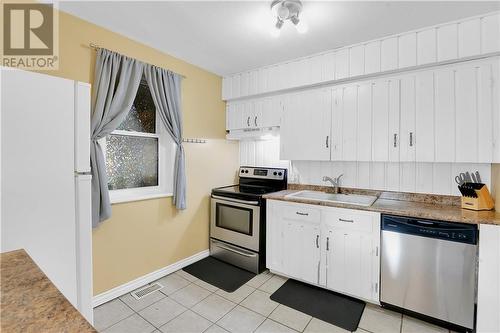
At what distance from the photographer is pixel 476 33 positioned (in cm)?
198

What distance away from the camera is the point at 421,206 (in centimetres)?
228

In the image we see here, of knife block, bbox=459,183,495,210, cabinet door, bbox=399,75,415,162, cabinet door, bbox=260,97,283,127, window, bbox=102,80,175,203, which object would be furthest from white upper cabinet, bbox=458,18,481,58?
window, bbox=102,80,175,203

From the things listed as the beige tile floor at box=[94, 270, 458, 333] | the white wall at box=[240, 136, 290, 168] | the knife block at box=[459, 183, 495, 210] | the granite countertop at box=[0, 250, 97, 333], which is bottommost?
the beige tile floor at box=[94, 270, 458, 333]

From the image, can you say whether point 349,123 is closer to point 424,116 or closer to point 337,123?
point 337,123

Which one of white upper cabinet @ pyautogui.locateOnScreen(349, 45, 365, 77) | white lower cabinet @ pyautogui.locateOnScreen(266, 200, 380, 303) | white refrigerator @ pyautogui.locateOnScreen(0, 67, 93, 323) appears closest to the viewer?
white refrigerator @ pyautogui.locateOnScreen(0, 67, 93, 323)

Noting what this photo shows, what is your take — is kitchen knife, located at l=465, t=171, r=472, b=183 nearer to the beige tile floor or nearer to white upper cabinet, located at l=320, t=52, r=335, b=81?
the beige tile floor

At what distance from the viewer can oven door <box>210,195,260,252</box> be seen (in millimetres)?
2859

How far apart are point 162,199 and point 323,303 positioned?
6.50 feet

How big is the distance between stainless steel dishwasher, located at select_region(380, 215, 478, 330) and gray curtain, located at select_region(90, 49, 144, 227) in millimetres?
2507

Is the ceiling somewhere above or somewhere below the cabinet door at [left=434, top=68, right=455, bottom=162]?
above

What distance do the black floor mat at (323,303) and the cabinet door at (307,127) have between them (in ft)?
4.68

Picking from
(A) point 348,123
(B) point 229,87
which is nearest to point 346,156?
(A) point 348,123

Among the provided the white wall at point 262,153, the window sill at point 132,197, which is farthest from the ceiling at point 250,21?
the window sill at point 132,197

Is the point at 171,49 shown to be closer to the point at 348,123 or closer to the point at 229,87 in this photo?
the point at 229,87
